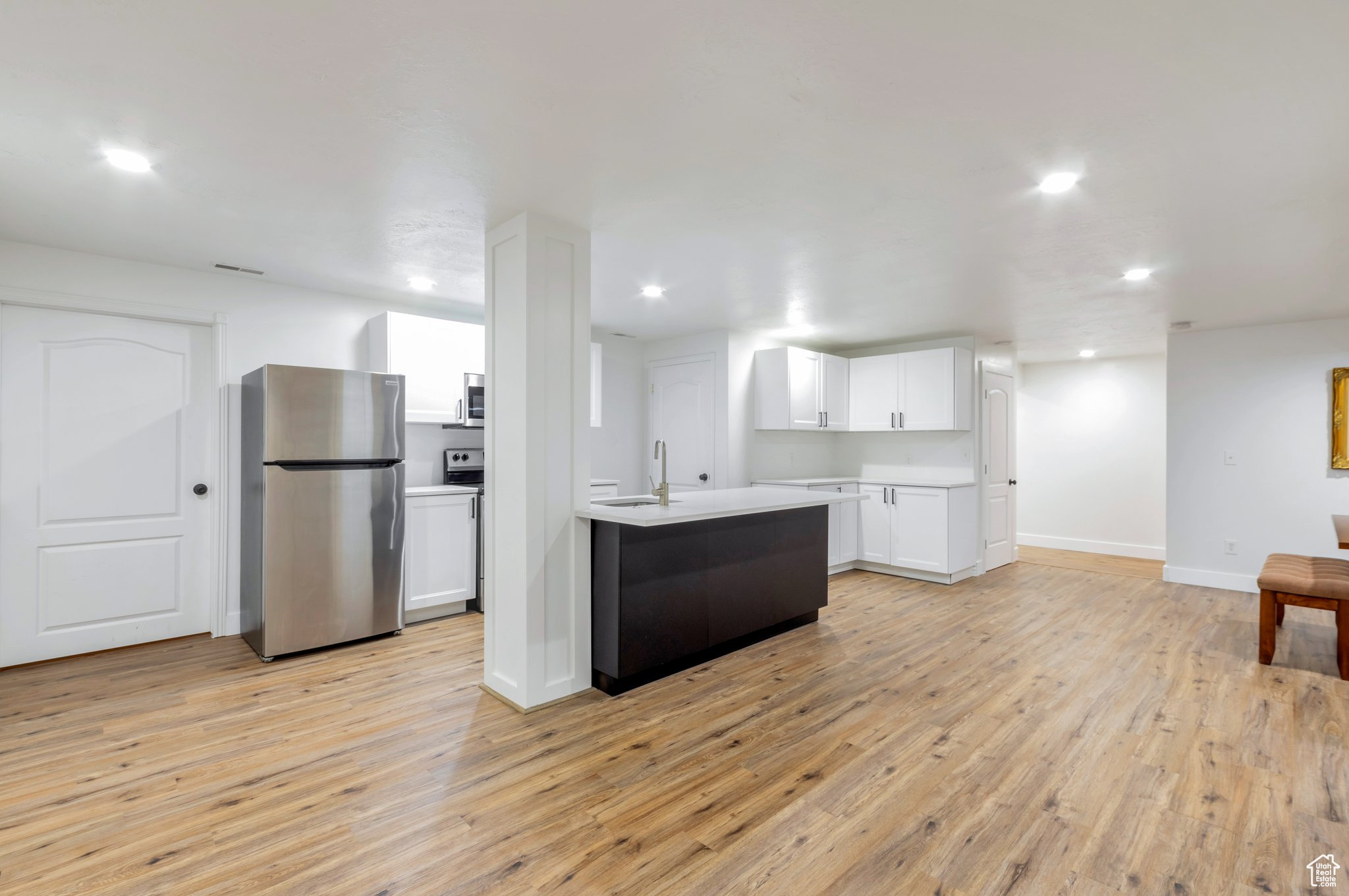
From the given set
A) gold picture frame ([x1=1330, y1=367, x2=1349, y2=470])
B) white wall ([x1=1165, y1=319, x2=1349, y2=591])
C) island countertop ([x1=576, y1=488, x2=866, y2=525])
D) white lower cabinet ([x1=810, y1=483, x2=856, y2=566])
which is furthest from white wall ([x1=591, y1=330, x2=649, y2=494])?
gold picture frame ([x1=1330, y1=367, x2=1349, y2=470])

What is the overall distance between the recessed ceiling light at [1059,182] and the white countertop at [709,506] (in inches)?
77.8

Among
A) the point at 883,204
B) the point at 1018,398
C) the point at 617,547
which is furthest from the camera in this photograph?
the point at 1018,398

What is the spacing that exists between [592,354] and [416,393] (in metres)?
1.53

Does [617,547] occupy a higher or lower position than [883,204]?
lower

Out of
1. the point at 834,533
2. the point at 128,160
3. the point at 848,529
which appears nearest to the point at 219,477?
the point at 128,160

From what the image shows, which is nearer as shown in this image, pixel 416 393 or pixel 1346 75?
pixel 1346 75

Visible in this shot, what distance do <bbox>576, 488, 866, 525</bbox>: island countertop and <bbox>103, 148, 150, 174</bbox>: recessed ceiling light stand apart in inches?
88.7

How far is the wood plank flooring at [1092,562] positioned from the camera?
21.0 feet

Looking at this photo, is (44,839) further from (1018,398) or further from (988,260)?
(1018,398)

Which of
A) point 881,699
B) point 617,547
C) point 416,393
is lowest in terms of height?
point 881,699

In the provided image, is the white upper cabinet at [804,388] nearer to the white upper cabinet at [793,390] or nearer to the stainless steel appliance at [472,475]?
the white upper cabinet at [793,390]

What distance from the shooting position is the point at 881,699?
3119 mm

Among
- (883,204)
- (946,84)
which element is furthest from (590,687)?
(946,84)

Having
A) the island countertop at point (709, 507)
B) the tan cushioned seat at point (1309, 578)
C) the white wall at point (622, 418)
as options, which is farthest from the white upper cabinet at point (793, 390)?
the tan cushioned seat at point (1309, 578)
